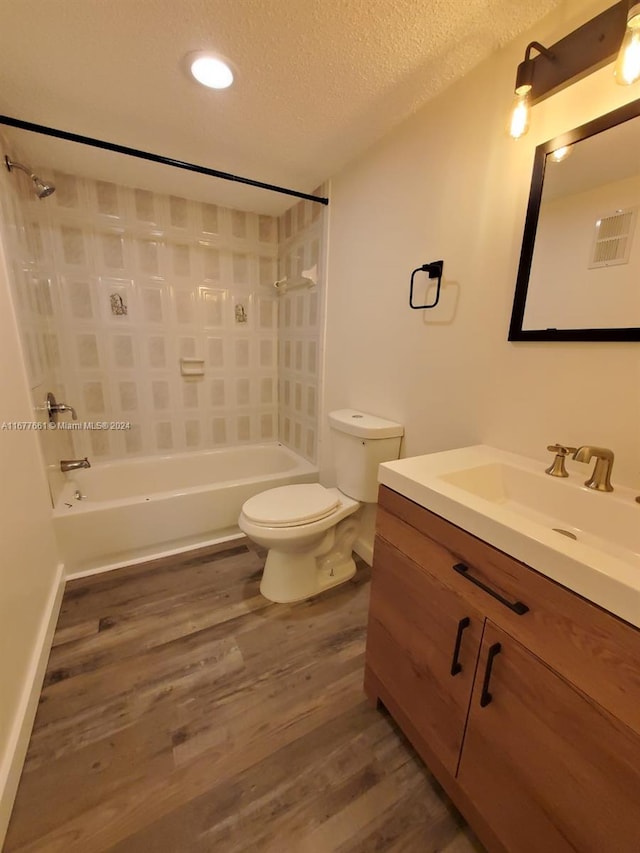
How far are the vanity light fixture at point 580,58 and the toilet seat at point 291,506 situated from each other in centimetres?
148

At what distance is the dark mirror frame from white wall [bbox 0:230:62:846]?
1.71 metres

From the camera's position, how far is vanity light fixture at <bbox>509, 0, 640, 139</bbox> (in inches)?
28.6

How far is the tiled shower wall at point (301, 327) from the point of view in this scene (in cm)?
→ 216

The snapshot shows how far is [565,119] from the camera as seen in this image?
96 centimetres

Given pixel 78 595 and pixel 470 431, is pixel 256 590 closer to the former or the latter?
pixel 78 595

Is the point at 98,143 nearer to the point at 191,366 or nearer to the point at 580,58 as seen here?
the point at 191,366

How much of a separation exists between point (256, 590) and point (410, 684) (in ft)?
3.12

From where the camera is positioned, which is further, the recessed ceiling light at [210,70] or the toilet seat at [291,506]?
the toilet seat at [291,506]

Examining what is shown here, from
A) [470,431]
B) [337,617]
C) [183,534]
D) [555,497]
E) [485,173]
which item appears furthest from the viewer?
[183,534]

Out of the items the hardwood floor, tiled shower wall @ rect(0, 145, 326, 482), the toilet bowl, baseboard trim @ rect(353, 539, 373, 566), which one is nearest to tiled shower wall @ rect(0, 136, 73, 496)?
tiled shower wall @ rect(0, 145, 326, 482)

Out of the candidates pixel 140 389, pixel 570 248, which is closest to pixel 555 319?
pixel 570 248

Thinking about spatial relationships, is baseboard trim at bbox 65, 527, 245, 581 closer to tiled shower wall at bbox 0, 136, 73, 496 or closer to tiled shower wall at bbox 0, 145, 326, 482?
tiled shower wall at bbox 0, 136, 73, 496

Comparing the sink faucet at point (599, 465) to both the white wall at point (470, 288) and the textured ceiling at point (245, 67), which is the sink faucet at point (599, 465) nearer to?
the white wall at point (470, 288)

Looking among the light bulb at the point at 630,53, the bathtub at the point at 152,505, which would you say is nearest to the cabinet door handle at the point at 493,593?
the light bulb at the point at 630,53
